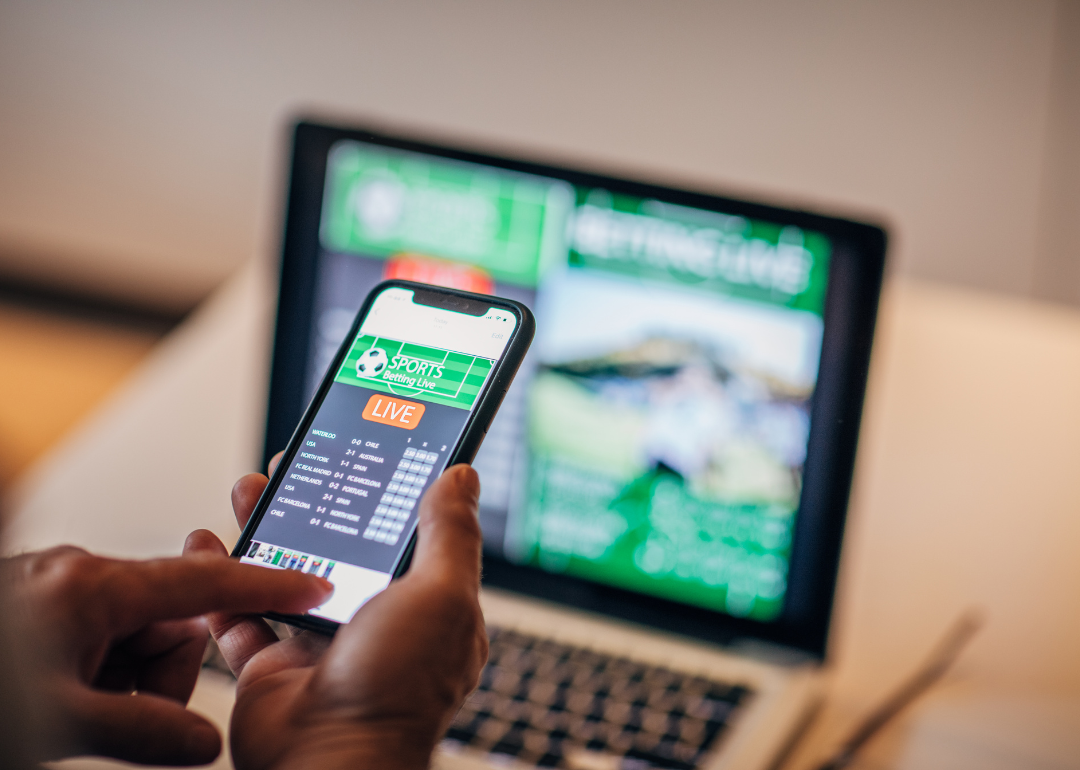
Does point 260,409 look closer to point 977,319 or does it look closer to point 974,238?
point 977,319

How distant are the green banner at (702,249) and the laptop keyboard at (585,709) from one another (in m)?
0.26

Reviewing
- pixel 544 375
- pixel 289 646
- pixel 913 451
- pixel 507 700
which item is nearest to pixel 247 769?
pixel 289 646

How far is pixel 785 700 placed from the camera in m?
0.54

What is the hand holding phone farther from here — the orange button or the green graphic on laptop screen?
the green graphic on laptop screen

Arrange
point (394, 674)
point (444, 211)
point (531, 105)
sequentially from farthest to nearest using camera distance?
point (531, 105), point (444, 211), point (394, 674)

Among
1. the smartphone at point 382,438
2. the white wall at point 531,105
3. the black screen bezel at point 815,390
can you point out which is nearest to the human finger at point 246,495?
the smartphone at point 382,438

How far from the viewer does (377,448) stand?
35cm

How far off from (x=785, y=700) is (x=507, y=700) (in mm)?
182

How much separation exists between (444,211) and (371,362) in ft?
0.88

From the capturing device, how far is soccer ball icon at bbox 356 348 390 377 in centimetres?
37

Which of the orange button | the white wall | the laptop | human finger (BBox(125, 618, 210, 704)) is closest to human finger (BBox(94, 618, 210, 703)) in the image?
human finger (BBox(125, 618, 210, 704))

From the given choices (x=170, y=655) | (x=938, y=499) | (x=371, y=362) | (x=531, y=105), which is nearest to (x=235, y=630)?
(x=170, y=655)

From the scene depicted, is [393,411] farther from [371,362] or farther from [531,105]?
[531,105]

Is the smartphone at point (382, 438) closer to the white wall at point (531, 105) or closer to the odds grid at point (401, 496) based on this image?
the odds grid at point (401, 496)
